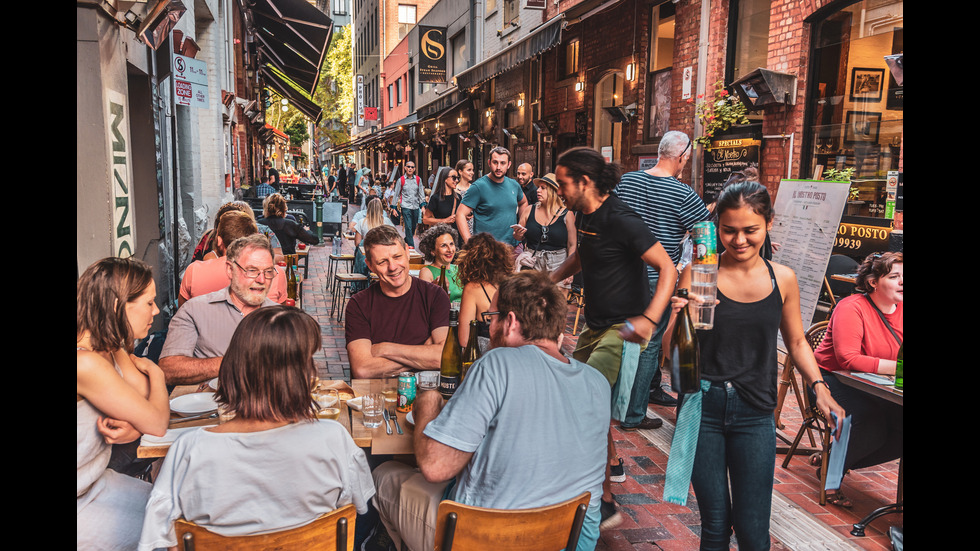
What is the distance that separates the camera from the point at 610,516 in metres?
3.54

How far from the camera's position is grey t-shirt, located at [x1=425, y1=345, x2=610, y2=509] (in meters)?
2.06

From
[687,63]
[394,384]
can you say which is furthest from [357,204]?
[394,384]

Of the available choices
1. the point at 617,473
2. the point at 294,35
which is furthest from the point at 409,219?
the point at 617,473

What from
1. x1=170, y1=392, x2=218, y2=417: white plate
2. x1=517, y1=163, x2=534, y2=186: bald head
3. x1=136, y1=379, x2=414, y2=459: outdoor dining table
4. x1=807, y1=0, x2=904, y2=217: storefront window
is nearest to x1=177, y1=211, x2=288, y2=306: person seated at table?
x1=170, y1=392, x2=218, y2=417: white plate

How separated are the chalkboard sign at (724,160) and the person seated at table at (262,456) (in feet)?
25.3

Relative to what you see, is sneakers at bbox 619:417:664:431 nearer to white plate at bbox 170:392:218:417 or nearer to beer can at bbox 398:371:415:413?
beer can at bbox 398:371:415:413

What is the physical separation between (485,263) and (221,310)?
1.43 metres

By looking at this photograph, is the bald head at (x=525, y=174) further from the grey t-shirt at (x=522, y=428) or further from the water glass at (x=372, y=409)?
the grey t-shirt at (x=522, y=428)

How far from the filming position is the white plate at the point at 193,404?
8.87ft

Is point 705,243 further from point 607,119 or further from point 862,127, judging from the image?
point 607,119

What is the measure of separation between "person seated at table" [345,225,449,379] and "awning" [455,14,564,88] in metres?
8.87

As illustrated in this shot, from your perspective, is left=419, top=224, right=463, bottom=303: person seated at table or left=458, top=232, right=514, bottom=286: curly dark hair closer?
left=458, top=232, right=514, bottom=286: curly dark hair

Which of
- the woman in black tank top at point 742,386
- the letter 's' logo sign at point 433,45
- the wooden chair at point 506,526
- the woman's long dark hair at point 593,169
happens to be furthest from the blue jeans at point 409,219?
the letter 's' logo sign at point 433,45
